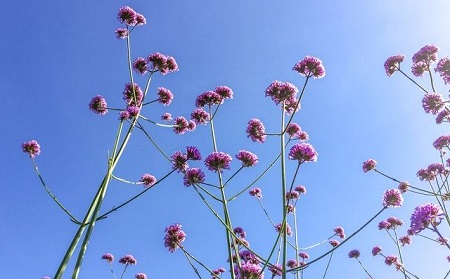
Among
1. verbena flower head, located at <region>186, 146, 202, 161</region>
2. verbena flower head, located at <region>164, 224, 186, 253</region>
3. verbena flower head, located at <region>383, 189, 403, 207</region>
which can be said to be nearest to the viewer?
verbena flower head, located at <region>164, 224, 186, 253</region>

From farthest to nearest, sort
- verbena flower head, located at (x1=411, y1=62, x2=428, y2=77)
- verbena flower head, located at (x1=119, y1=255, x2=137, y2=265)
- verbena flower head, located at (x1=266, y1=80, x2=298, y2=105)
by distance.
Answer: verbena flower head, located at (x1=119, y1=255, x2=137, y2=265) < verbena flower head, located at (x1=411, y1=62, x2=428, y2=77) < verbena flower head, located at (x1=266, y1=80, x2=298, y2=105)

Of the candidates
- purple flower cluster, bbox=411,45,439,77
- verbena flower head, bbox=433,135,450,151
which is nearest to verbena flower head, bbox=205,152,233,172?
purple flower cluster, bbox=411,45,439,77

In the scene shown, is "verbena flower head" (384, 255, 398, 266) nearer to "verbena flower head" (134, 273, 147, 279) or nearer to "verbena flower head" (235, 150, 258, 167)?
"verbena flower head" (134, 273, 147, 279)

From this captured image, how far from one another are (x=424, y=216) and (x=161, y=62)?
16.9 ft

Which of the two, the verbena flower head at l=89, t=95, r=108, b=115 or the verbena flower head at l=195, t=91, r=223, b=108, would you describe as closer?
the verbena flower head at l=195, t=91, r=223, b=108

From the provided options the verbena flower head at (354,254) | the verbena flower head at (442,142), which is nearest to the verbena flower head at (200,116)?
the verbena flower head at (442,142)

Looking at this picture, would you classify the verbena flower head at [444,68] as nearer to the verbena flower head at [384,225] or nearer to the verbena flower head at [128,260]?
the verbena flower head at [384,225]

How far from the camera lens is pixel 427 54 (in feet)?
21.5

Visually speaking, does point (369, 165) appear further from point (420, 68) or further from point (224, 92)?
point (224, 92)

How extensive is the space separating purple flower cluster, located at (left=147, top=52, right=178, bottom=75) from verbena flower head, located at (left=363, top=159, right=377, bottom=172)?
5.31 m

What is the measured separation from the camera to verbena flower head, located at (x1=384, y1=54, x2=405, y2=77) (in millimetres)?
7090

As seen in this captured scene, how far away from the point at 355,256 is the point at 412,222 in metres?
7.38

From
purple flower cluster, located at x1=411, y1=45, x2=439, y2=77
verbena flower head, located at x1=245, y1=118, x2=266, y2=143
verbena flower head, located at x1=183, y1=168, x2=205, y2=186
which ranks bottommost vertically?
verbena flower head, located at x1=183, y1=168, x2=205, y2=186

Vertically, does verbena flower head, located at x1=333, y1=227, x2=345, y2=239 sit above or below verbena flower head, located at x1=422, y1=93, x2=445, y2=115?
above
